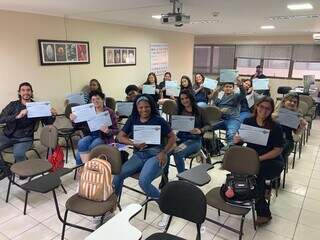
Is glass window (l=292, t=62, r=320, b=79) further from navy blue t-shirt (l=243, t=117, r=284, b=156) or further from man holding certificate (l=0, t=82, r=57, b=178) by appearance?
man holding certificate (l=0, t=82, r=57, b=178)

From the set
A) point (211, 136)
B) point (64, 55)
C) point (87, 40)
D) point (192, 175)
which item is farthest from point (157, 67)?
point (192, 175)

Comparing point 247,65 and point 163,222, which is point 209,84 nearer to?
point 163,222

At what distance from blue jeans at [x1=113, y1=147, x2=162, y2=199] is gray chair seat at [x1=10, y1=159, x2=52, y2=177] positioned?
3.03 feet

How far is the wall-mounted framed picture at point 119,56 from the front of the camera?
18.3 feet

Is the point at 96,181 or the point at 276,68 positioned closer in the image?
the point at 96,181

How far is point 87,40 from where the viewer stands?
5.11 meters

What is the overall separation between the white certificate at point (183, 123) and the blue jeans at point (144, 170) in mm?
589

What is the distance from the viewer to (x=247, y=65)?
9.80 m

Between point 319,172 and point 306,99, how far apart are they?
2.03 m

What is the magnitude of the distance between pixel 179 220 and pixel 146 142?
35.6 inches

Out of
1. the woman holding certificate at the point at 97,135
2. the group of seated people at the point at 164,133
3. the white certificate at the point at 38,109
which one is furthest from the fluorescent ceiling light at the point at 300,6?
the white certificate at the point at 38,109

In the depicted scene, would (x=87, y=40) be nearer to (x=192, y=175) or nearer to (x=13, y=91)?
(x=13, y=91)

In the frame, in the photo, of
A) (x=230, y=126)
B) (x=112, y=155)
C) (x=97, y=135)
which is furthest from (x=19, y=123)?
(x=230, y=126)

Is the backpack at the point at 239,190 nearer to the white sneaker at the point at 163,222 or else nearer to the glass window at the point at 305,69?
the white sneaker at the point at 163,222
